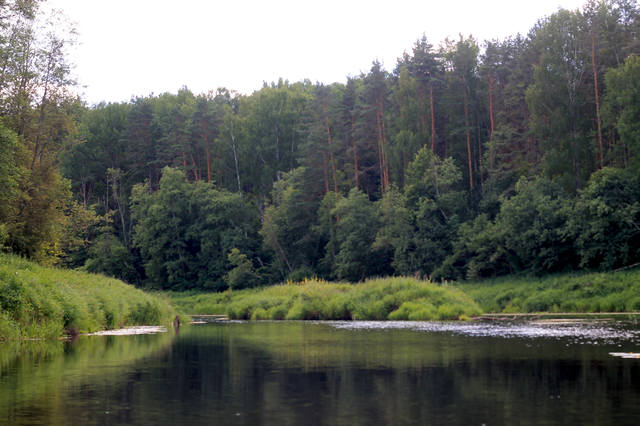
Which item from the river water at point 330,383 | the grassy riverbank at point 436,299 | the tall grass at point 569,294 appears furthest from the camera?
the tall grass at point 569,294

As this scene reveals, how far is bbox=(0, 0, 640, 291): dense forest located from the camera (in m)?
40.7

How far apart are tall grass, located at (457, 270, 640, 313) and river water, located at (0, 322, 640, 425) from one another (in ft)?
68.2

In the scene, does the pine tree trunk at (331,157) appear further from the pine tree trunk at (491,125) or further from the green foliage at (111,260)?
the green foliage at (111,260)

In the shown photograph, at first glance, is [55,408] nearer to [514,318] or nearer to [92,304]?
[92,304]

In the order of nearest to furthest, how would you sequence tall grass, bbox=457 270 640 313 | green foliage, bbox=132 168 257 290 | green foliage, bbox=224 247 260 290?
1. tall grass, bbox=457 270 640 313
2. green foliage, bbox=224 247 260 290
3. green foliage, bbox=132 168 257 290

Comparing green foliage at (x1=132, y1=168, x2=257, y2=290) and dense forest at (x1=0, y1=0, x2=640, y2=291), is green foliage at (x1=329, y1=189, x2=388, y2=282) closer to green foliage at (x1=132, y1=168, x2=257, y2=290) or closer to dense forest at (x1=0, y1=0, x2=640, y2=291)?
dense forest at (x1=0, y1=0, x2=640, y2=291)

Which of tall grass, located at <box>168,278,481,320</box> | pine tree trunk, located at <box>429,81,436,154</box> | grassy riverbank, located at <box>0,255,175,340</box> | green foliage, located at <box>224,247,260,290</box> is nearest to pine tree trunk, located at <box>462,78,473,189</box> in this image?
pine tree trunk, located at <box>429,81,436,154</box>

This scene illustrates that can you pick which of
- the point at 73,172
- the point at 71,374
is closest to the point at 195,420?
the point at 71,374

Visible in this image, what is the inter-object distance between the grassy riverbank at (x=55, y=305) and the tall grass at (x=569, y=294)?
2333 centimetres

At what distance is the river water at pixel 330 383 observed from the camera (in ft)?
30.0

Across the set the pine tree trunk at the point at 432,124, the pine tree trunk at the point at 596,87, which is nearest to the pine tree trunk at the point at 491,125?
the pine tree trunk at the point at 432,124

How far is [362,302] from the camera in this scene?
133ft

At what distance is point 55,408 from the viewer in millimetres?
9789

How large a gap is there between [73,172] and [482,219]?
62.0 meters
